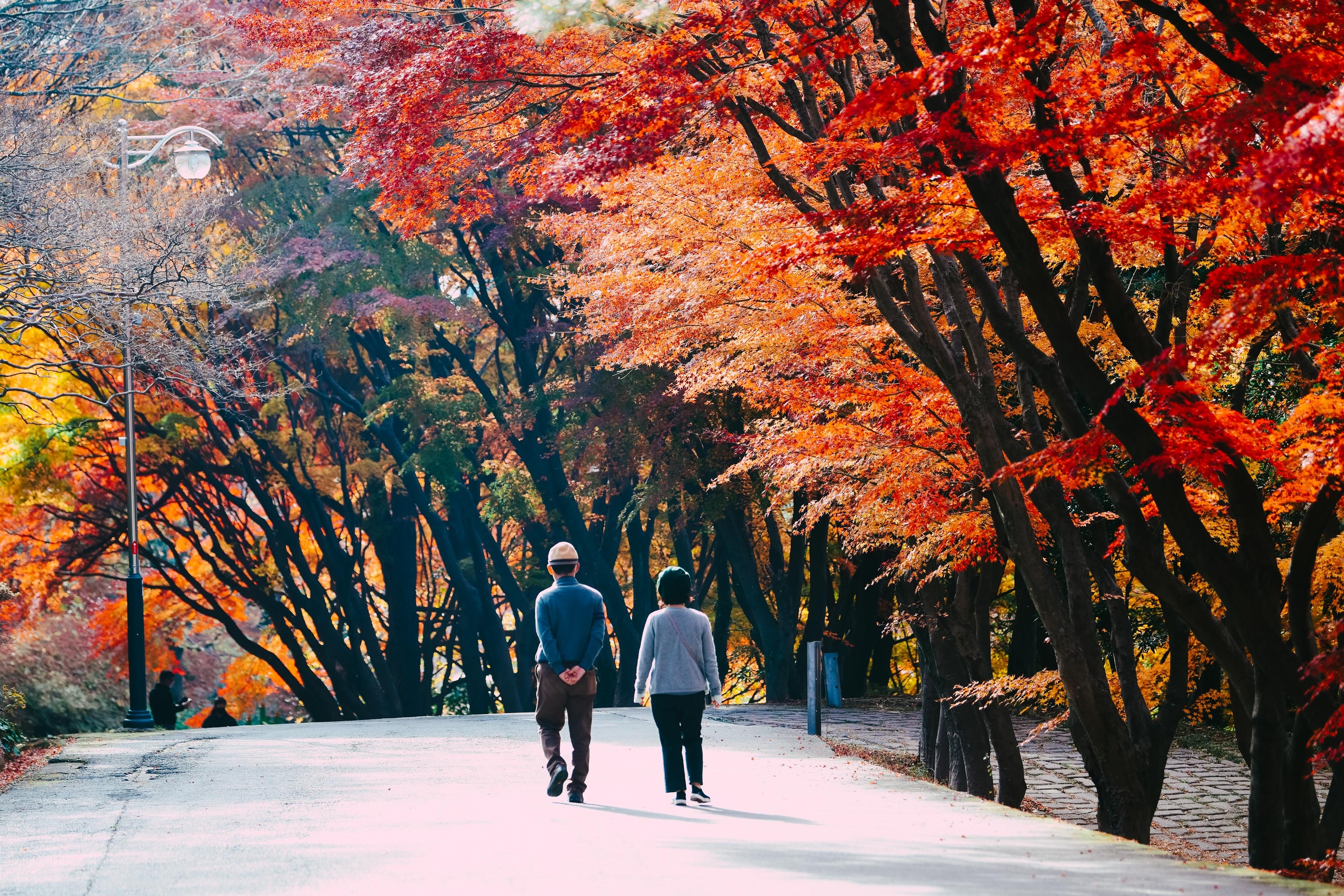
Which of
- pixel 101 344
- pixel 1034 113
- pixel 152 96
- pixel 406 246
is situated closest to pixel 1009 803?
pixel 1034 113

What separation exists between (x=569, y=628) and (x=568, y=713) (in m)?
0.55

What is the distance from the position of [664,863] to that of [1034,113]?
5.38 meters

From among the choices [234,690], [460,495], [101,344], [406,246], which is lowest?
[234,690]

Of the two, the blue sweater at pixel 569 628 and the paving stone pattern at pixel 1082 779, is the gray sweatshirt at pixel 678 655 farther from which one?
the paving stone pattern at pixel 1082 779

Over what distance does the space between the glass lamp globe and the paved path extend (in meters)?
8.63

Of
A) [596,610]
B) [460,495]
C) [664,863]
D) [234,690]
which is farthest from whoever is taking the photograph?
[234,690]

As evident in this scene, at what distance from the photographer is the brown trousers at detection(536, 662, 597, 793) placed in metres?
8.60

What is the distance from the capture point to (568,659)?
858 centimetres

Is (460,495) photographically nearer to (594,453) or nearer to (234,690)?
(594,453)

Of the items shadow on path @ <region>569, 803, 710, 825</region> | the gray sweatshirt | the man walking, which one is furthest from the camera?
the man walking

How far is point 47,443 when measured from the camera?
22.3 m

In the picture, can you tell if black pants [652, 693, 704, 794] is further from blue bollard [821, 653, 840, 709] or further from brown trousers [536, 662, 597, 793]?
blue bollard [821, 653, 840, 709]

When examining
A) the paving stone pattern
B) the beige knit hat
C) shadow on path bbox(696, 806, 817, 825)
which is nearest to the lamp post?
the paving stone pattern

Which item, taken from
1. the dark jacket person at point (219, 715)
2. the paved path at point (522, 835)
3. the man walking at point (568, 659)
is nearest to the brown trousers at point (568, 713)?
the man walking at point (568, 659)
